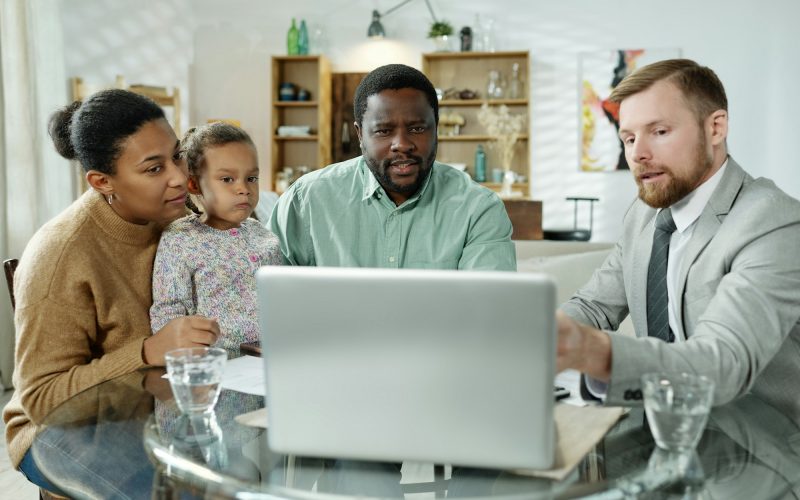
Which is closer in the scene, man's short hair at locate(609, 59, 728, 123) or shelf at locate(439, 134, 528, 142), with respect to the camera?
man's short hair at locate(609, 59, 728, 123)

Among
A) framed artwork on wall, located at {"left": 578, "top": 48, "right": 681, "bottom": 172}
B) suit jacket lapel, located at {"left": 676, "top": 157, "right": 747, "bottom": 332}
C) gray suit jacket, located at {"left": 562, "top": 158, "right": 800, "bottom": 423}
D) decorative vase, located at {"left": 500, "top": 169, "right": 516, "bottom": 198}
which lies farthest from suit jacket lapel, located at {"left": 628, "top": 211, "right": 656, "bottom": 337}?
framed artwork on wall, located at {"left": 578, "top": 48, "right": 681, "bottom": 172}

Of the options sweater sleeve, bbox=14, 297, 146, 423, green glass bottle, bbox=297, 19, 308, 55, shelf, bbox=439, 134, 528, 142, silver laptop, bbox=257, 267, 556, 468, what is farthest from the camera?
green glass bottle, bbox=297, 19, 308, 55

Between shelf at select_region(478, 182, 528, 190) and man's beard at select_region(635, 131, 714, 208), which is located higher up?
man's beard at select_region(635, 131, 714, 208)

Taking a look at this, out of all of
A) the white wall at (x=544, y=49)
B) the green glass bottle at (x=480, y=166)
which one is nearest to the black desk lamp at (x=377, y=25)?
the white wall at (x=544, y=49)

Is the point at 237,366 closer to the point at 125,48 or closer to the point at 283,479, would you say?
the point at 283,479

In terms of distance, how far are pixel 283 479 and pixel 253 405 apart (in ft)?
0.95

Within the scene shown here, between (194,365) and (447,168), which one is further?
(447,168)

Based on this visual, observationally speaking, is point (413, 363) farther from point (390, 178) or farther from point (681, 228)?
point (390, 178)

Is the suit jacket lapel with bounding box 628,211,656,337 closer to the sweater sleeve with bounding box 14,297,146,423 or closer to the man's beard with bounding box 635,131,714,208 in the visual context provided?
the man's beard with bounding box 635,131,714,208

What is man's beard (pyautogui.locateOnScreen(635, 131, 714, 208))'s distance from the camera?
1434mm

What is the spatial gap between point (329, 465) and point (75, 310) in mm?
733

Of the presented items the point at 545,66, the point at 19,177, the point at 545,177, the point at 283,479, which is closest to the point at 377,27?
the point at 545,66

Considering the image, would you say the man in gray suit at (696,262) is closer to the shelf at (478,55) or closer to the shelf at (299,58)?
the shelf at (478,55)

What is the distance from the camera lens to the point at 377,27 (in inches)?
250
